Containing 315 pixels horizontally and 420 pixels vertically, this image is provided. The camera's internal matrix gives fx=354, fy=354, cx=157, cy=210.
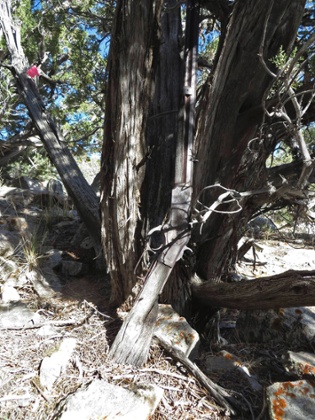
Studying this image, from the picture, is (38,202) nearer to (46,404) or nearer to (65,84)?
(65,84)

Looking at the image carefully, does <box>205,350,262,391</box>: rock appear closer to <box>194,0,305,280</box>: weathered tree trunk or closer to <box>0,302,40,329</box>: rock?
<box>194,0,305,280</box>: weathered tree trunk

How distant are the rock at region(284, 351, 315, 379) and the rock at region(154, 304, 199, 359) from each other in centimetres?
61

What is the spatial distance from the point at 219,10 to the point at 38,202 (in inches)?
152

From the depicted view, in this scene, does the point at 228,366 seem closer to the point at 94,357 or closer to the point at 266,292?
the point at 266,292

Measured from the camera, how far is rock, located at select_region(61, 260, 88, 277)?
12.2 ft

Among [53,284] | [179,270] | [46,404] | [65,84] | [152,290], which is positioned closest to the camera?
[46,404]

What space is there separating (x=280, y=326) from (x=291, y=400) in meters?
1.14

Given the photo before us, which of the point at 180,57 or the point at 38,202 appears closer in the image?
the point at 180,57

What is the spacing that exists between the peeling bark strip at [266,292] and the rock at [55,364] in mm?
1121

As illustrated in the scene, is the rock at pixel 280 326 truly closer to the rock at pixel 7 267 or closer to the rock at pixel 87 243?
the rock at pixel 87 243

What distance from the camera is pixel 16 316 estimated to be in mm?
2736

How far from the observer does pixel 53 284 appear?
11.4 feet

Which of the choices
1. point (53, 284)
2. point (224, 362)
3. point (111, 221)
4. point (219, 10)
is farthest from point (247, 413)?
point (219, 10)

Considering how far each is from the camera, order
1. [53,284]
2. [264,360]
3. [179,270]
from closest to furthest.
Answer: [264,360]
[179,270]
[53,284]
